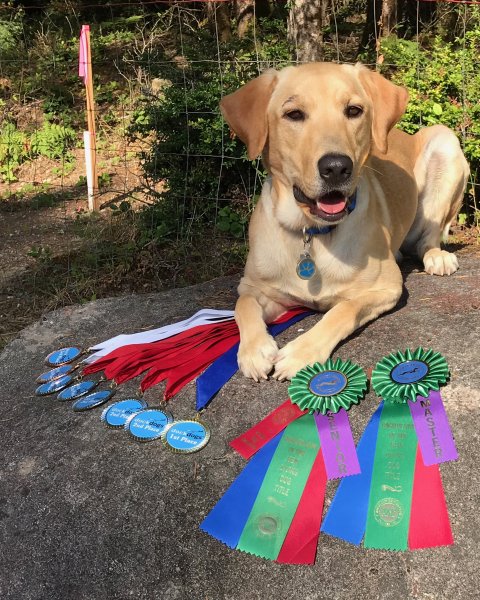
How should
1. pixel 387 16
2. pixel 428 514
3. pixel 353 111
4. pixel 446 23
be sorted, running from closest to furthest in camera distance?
pixel 428 514
pixel 353 111
pixel 387 16
pixel 446 23

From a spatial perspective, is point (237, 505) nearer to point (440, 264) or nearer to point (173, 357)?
point (173, 357)

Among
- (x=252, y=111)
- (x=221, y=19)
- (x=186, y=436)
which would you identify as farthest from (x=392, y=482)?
(x=221, y=19)

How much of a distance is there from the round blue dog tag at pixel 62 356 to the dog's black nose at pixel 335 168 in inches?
70.3

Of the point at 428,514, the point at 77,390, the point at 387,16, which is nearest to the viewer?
the point at 428,514

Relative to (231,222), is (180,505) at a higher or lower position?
lower

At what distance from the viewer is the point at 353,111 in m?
2.84

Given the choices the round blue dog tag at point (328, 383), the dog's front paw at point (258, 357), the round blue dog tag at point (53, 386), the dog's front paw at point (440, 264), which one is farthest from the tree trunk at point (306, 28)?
the round blue dog tag at point (328, 383)

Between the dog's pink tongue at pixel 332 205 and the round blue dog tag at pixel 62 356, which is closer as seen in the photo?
the dog's pink tongue at pixel 332 205

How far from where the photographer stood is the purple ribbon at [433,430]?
6.93ft

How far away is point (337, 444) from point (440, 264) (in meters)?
1.95

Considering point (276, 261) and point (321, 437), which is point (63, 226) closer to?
point (276, 261)

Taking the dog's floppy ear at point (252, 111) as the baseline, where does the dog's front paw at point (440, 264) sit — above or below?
below

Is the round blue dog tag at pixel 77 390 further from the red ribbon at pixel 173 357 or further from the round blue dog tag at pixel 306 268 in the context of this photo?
the round blue dog tag at pixel 306 268

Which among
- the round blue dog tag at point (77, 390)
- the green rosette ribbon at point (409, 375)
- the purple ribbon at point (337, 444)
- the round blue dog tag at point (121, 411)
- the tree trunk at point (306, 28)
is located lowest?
the round blue dog tag at point (77, 390)
